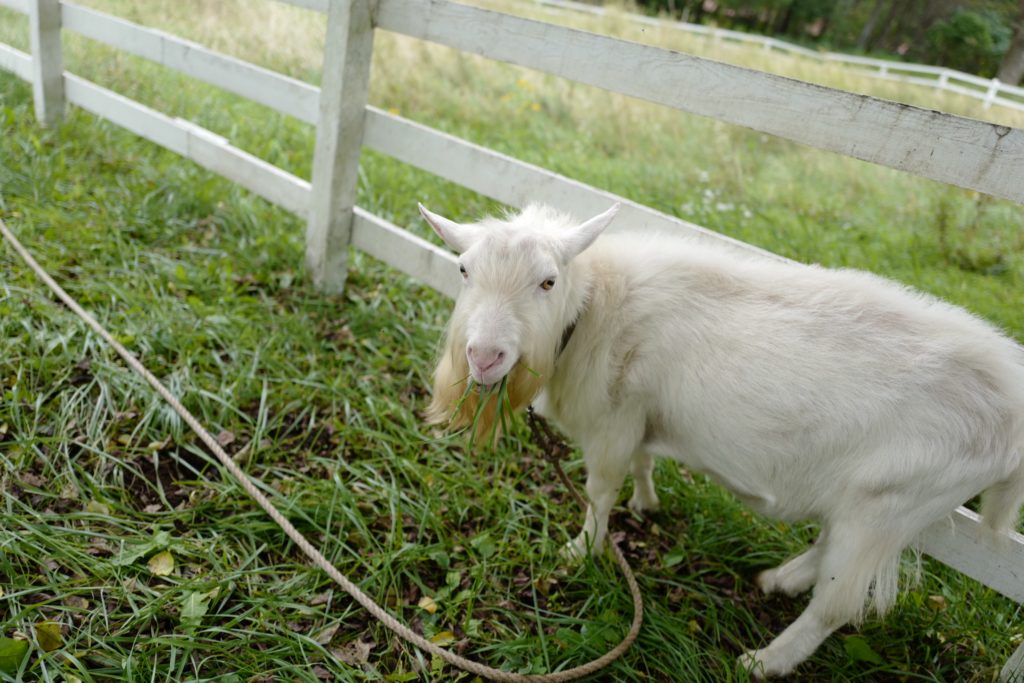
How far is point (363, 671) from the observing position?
238cm

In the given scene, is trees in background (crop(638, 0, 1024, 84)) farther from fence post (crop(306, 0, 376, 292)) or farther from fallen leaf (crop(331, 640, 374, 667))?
fallen leaf (crop(331, 640, 374, 667))

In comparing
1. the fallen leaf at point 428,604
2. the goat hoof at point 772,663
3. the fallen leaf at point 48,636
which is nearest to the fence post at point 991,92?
the goat hoof at point 772,663

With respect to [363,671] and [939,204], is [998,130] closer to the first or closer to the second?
[363,671]

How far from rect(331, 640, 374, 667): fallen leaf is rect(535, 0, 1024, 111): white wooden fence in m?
9.33

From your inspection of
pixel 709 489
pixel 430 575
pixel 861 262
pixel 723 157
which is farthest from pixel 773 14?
pixel 430 575

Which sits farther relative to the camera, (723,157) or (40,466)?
(723,157)

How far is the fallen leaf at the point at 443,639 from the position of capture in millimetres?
2537

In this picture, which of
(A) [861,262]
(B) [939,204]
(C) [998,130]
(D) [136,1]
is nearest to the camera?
(C) [998,130]

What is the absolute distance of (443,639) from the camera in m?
2.55

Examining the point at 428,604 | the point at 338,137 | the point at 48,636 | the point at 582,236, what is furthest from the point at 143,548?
the point at 338,137

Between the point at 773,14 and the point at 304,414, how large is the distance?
14288 millimetres

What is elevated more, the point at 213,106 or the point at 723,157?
the point at 723,157

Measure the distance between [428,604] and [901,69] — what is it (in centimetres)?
1218

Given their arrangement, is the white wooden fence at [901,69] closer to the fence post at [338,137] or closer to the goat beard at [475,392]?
the fence post at [338,137]
